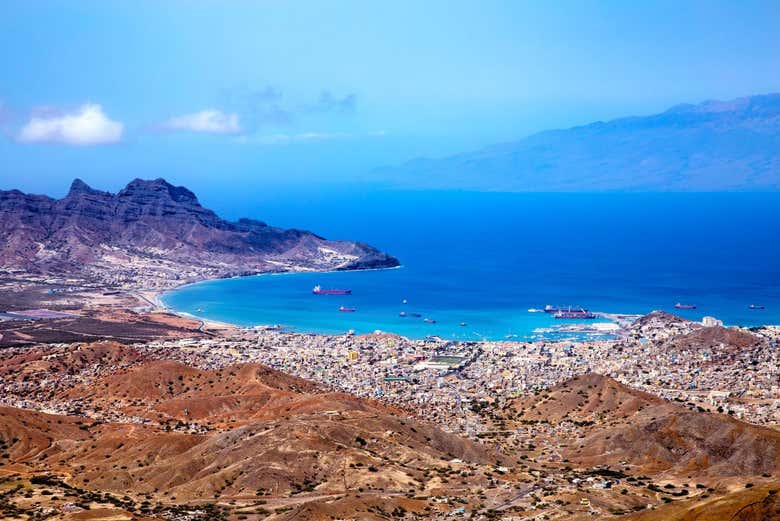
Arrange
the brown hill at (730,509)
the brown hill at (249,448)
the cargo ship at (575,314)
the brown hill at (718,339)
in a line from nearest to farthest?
the brown hill at (730,509) < the brown hill at (249,448) < the brown hill at (718,339) < the cargo ship at (575,314)

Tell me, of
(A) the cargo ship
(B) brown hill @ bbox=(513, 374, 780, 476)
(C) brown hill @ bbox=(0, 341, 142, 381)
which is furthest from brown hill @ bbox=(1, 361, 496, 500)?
(A) the cargo ship

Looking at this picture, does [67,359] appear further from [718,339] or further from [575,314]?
[575,314]

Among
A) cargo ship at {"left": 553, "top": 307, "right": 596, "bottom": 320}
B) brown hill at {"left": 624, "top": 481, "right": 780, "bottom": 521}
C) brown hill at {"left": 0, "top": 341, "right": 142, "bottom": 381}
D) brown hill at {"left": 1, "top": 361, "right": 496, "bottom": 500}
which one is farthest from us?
cargo ship at {"left": 553, "top": 307, "right": 596, "bottom": 320}

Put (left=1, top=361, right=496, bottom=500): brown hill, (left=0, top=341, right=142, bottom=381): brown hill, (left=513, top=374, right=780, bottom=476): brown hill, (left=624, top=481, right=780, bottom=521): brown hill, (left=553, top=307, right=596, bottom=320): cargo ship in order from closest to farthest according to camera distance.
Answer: (left=624, top=481, right=780, bottom=521): brown hill < (left=1, top=361, right=496, bottom=500): brown hill < (left=513, top=374, right=780, bottom=476): brown hill < (left=0, top=341, right=142, bottom=381): brown hill < (left=553, top=307, right=596, bottom=320): cargo ship

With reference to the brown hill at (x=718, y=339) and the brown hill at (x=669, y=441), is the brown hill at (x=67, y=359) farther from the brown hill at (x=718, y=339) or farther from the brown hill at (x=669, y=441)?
the brown hill at (x=718, y=339)

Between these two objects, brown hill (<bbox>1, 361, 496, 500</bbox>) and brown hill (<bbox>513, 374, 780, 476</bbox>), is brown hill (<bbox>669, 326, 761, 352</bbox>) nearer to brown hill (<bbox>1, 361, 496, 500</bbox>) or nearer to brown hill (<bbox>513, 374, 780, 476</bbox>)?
brown hill (<bbox>513, 374, 780, 476</bbox>)

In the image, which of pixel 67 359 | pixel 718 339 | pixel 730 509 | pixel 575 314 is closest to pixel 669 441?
pixel 730 509

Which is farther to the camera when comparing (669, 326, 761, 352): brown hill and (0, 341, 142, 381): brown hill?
(669, 326, 761, 352): brown hill

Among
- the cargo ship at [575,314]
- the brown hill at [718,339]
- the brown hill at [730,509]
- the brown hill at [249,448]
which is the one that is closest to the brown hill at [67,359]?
the brown hill at [249,448]

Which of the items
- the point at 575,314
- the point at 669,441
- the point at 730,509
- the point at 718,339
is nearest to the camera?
the point at 730,509

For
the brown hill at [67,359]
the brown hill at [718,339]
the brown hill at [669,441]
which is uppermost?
the brown hill at [67,359]

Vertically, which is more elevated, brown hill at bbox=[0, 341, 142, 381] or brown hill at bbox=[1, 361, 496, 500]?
brown hill at bbox=[0, 341, 142, 381]

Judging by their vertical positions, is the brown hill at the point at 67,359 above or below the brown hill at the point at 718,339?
above
